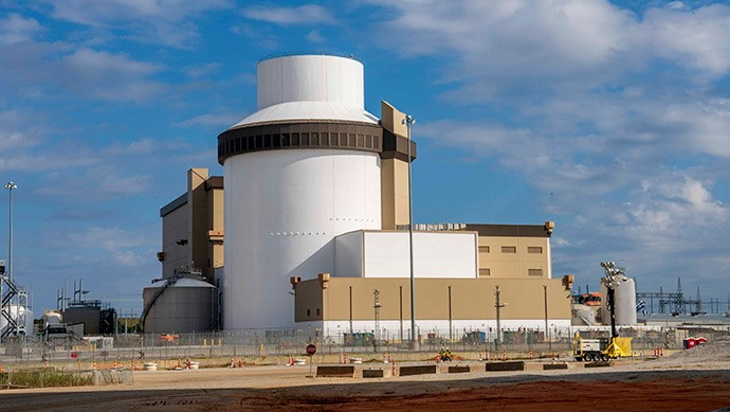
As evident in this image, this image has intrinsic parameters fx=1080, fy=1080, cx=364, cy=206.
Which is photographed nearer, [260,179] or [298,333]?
[298,333]

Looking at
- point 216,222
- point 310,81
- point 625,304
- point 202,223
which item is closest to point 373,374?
point 625,304

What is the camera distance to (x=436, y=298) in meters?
105

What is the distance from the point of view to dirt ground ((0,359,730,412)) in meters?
34.3

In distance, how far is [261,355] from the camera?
78250mm

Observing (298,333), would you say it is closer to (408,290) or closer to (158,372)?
(408,290)

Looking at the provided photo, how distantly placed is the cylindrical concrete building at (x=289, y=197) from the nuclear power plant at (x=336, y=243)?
125 mm

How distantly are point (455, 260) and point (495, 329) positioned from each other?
8.90 meters

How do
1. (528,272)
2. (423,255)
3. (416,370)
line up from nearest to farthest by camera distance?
(416,370) → (423,255) → (528,272)

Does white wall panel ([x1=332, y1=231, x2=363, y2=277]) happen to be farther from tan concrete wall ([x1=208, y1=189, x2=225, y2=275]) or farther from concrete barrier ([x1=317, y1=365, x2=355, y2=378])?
concrete barrier ([x1=317, y1=365, x2=355, y2=378])

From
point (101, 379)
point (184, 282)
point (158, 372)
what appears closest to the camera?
point (101, 379)

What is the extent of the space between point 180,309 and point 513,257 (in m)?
37.8

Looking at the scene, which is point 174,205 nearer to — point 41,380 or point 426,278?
point 426,278

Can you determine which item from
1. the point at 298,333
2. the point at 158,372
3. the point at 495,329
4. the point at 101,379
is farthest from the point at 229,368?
the point at 495,329

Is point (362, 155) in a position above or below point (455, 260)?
above
